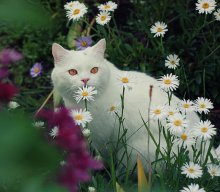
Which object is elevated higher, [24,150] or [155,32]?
[155,32]

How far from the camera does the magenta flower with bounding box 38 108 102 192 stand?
845 mm

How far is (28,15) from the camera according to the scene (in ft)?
2.19

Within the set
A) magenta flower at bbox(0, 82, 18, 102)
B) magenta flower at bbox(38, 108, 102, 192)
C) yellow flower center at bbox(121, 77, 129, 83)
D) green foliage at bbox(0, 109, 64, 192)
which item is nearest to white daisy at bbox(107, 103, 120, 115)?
yellow flower center at bbox(121, 77, 129, 83)

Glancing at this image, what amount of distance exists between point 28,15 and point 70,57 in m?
2.02

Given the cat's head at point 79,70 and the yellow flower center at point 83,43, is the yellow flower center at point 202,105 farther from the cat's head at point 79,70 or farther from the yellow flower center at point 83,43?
the yellow flower center at point 83,43

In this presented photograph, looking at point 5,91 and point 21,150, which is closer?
point 21,150

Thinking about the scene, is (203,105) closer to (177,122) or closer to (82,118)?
(177,122)

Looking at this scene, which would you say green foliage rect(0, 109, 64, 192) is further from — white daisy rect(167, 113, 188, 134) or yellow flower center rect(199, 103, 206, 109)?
yellow flower center rect(199, 103, 206, 109)

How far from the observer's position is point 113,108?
8.11 feet

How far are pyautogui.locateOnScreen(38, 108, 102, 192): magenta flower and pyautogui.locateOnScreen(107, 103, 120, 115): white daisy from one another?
1.51 meters

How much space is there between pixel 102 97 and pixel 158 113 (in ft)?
1.91

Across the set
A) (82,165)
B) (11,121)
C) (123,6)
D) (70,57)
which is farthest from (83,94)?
(123,6)

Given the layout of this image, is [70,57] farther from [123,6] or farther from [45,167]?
[45,167]

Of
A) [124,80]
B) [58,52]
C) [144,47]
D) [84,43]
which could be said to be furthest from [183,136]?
[144,47]
